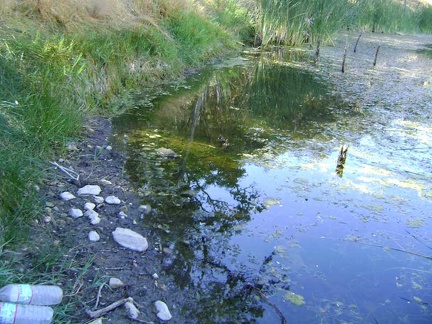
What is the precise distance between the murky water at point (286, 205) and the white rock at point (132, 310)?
30 cm

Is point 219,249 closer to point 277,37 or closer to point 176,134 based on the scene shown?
point 176,134

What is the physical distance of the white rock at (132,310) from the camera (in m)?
2.19

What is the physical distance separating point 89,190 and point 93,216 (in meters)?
0.38

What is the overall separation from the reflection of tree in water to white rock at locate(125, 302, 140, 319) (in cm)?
29

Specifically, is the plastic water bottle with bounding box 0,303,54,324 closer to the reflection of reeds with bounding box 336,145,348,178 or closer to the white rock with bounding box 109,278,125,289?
the white rock with bounding box 109,278,125,289

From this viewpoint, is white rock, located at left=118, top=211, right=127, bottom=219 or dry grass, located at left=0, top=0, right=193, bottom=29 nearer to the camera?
white rock, located at left=118, top=211, right=127, bottom=219

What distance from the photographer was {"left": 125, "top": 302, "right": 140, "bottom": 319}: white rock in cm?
219

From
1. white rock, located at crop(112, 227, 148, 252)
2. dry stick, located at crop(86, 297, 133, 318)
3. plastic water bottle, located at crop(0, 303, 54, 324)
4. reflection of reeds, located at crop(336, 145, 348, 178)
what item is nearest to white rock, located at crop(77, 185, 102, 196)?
white rock, located at crop(112, 227, 148, 252)

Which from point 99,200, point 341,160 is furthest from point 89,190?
point 341,160

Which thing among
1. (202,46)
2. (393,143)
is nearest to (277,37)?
(202,46)

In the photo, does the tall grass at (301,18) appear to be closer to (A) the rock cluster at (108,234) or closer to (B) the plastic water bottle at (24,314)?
(A) the rock cluster at (108,234)

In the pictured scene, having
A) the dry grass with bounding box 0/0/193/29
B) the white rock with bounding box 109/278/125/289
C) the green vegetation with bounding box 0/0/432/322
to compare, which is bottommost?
the white rock with bounding box 109/278/125/289

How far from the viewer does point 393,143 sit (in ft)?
16.5

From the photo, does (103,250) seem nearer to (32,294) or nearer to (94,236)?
(94,236)
